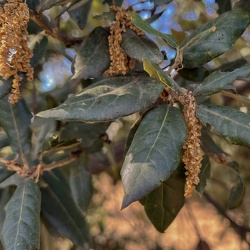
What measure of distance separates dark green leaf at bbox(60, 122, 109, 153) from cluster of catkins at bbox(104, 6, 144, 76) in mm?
310

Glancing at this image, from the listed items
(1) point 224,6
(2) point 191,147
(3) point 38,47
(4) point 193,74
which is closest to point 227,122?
(2) point 191,147

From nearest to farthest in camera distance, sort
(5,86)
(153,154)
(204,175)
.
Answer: (153,154) < (5,86) < (204,175)

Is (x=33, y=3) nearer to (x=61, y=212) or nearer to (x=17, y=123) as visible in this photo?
(x=17, y=123)

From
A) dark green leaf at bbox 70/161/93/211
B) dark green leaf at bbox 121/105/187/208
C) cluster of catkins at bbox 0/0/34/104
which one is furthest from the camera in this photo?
dark green leaf at bbox 70/161/93/211

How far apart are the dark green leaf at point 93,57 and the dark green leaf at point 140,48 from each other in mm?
49

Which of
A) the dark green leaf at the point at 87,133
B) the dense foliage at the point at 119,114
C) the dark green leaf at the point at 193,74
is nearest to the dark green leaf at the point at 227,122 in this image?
the dense foliage at the point at 119,114

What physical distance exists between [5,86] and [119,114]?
0.21 m

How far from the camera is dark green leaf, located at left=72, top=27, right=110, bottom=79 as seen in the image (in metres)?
0.95

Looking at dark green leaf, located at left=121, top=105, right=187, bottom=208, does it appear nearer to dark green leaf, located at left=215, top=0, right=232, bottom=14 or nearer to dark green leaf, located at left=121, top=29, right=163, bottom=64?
dark green leaf, located at left=121, top=29, right=163, bottom=64

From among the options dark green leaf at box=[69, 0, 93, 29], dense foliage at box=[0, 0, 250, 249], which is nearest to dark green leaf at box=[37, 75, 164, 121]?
dense foliage at box=[0, 0, 250, 249]

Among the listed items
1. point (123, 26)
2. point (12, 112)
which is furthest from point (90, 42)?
point (12, 112)

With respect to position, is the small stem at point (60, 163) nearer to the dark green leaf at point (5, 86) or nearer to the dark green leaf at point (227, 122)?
the dark green leaf at point (5, 86)

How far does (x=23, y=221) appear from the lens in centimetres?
89

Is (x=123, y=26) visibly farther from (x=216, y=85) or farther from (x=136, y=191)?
(x=136, y=191)
